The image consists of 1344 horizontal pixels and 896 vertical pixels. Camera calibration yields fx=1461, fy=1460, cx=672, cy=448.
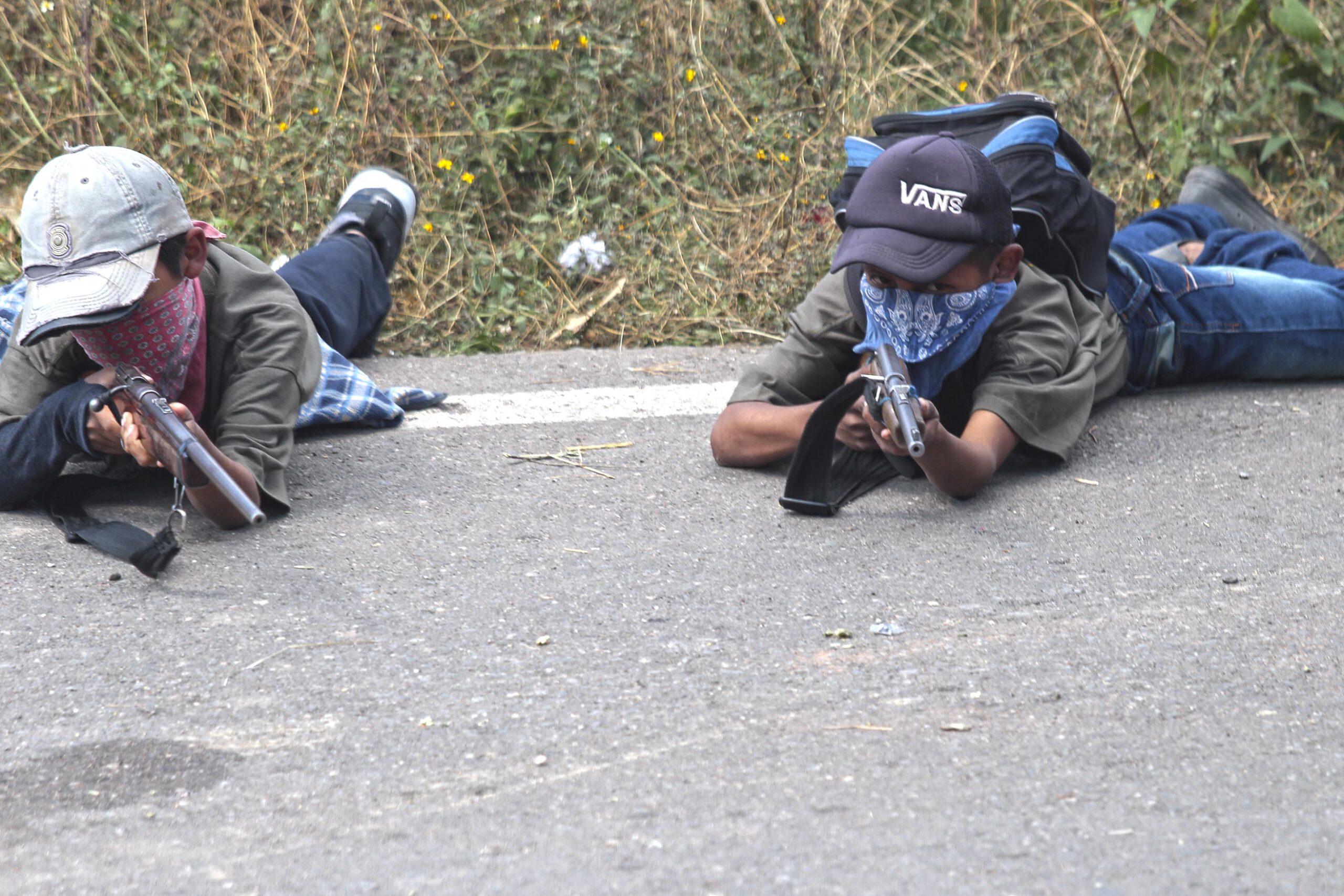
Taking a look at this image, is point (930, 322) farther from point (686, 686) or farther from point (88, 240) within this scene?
point (88, 240)

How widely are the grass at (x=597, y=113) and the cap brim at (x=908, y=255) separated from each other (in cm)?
197

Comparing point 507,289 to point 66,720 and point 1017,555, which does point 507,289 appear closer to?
point 1017,555

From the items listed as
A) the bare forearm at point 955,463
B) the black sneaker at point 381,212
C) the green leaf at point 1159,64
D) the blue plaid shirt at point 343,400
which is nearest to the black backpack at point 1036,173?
the bare forearm at point 955,463

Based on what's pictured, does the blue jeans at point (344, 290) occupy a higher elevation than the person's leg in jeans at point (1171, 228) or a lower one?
lower

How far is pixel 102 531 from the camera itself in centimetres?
275

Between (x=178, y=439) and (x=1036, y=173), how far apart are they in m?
1.93

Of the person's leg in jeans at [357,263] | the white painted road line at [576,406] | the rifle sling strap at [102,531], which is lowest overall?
the white painted road line at [576,406]

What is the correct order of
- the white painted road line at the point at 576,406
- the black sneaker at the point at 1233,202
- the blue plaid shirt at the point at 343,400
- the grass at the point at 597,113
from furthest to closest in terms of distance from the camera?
the grass at the point at 597,113 → the black sneaker at the point at 1233,202 → the white painted road line at the point at 576,406 → the blue plaid shirt at the point at 343,400

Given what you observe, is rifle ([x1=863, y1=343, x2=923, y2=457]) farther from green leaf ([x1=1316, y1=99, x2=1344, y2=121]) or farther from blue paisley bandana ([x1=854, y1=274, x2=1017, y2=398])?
green leaf ([x1=1316, y1=99, x2=1344, y2=121])

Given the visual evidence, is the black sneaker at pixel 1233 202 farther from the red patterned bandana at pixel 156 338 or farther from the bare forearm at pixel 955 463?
the red patterned bandana at pixel 156 338

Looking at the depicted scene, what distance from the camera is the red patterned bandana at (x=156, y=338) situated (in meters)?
2.78

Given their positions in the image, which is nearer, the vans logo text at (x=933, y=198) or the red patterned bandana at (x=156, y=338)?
the red patterned bandana at (x=156, y=338)

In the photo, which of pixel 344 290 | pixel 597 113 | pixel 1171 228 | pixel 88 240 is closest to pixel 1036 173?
pixel 1171 228

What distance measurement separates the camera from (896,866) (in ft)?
5.60
